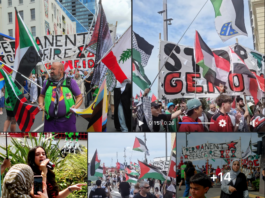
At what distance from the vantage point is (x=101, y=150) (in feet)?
20.9

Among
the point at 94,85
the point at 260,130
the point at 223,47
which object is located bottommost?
the point at 260,130

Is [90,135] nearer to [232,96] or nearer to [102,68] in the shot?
[102,68]

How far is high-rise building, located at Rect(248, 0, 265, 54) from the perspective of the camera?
6.21 m

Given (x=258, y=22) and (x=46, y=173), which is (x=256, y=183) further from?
(x=46, y=173)

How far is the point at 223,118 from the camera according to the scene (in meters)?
6.27

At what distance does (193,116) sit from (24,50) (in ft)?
12.5

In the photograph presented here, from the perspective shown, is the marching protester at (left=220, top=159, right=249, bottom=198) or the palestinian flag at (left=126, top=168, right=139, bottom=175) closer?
the marching protester at (left=220, top=159, right=249, bottom=198)

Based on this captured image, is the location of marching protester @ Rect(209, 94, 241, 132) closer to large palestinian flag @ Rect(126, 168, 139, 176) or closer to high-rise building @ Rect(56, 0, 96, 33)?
large palestinian flag @ Rect(126, 168, 139, 176)

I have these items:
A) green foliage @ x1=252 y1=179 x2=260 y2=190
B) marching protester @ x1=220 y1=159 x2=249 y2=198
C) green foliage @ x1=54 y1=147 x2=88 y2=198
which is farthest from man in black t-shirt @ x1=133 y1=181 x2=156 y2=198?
green foliage @ x1=252 y1=179 x2=260 y2=190

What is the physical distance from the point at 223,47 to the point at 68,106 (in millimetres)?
3380

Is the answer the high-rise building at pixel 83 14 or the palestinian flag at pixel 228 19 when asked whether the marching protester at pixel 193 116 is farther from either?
the high-rise building at pixel 83 14

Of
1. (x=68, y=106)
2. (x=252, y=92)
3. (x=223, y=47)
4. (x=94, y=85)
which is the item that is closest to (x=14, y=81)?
(x=68, y=106)

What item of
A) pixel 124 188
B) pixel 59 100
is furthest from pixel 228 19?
pixel 124 188

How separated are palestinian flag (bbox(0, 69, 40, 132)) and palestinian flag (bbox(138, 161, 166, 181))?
255 cm
